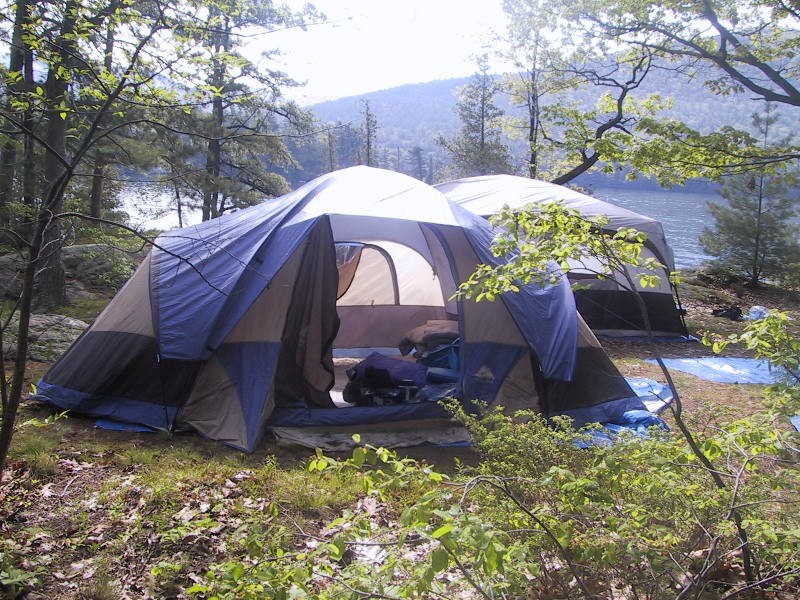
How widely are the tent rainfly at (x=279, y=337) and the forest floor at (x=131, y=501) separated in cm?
29

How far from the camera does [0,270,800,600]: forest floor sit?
259 cm

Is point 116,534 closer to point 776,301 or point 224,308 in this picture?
point 224,308

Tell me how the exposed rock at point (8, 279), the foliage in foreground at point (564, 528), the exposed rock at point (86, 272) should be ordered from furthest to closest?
1. the exposed rock at point (86, 272)
2. the exposed rock at point (8, 279)
3. the foliage in foreground at point (564, 528)

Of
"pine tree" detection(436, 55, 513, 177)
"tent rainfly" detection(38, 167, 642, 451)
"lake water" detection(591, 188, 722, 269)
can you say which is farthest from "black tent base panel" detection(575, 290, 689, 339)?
"pine tree" detection(436, 55, 513, 177)

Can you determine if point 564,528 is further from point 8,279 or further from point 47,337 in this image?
point 8,279

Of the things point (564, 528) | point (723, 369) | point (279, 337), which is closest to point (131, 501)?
point (279, 337)

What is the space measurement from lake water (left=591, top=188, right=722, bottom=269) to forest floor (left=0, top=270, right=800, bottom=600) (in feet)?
44.5

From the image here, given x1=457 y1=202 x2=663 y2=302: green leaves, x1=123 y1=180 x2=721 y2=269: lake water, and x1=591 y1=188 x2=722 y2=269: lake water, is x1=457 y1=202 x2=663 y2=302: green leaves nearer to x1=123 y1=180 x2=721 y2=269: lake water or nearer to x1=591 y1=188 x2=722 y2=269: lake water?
x1=123 y1=180 x2=721 y2=269: lake water

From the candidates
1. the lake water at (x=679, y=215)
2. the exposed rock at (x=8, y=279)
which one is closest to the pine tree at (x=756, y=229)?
the lake water at (x=679, y=215)

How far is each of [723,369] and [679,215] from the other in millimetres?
43434

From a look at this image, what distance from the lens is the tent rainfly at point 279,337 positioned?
4465mm

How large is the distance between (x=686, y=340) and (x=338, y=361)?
5715 mm

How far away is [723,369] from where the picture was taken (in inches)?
295

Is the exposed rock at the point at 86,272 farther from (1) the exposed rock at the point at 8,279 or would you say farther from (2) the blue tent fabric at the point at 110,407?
(2) the blue tent fabric at the point at 110,407
